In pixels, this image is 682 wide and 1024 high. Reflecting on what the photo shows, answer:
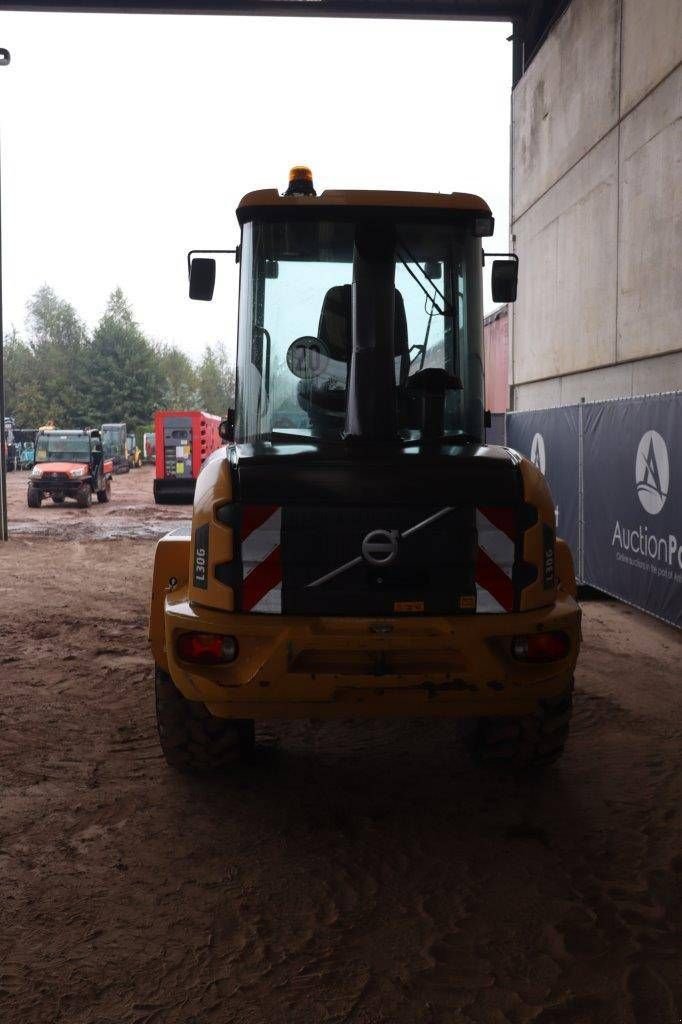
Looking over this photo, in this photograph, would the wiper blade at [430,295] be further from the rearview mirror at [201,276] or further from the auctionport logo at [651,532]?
the auctionport logo at [651,532]

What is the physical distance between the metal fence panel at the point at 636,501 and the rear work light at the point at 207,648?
208 inches

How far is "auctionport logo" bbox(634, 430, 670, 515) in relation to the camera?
8586mm

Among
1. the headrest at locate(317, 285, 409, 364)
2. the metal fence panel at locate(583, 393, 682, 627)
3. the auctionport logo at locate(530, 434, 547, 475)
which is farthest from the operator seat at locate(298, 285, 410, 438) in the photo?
the auctionport logo at locate(530, 434, 547, 475)

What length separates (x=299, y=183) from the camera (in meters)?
5.40

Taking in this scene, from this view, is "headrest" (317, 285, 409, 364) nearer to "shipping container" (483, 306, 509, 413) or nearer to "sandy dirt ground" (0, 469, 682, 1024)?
"sandy dirt ground" (0, 469, 682, 1024)

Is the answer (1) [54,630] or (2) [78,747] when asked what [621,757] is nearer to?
(2) [78,747]

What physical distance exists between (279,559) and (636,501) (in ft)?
19.1

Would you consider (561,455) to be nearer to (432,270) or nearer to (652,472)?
(652,472)

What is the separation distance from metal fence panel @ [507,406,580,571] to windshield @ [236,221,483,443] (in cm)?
572

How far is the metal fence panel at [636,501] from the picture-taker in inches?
333

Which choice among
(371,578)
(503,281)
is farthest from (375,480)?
(503,281)

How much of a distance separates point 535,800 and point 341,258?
3156 millimetres

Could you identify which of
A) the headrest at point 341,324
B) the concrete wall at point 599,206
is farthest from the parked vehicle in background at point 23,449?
the headrest at point 341,324

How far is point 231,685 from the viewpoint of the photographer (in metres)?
4.32
